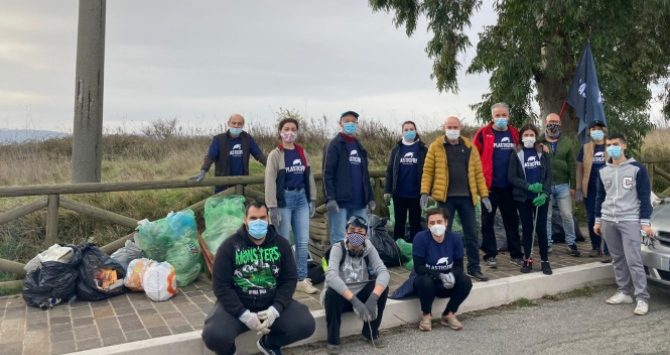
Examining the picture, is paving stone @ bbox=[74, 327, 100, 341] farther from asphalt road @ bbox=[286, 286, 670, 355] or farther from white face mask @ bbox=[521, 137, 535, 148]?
white face mask @ bbox=[521, 137, 535, 148]

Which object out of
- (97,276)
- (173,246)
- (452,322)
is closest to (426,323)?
(452,322)

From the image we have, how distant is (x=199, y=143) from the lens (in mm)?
15258

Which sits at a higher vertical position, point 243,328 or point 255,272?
point 255,272

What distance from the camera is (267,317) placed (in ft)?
13.6

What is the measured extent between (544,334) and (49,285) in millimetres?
4567

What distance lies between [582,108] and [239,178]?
211 inches

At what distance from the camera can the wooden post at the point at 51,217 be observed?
6.01 m

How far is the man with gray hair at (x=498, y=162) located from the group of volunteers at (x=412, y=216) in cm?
1

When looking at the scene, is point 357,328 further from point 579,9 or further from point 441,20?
point 441,20

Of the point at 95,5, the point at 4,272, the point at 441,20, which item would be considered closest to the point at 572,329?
the point at 4,272

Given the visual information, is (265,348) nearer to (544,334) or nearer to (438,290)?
(438,290)

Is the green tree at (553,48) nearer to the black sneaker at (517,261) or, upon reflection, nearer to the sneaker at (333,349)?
the black sneaker at (517,261)

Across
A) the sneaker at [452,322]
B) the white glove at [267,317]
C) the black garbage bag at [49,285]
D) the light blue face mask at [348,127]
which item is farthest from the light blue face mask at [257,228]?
the black garbage bag at [49,285]

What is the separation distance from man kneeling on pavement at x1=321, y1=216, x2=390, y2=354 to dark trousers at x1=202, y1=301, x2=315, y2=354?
0.95ft
